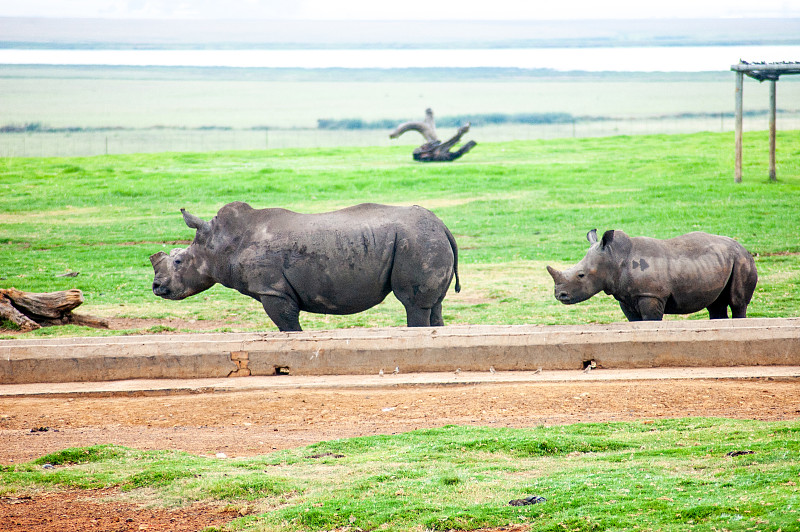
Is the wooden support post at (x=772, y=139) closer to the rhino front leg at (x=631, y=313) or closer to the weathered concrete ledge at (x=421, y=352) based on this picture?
the rhino front leg at (x=631, y=313)

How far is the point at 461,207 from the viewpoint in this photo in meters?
25.4

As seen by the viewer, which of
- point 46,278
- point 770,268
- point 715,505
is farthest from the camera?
point 46,278

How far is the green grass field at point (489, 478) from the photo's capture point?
19.2ft

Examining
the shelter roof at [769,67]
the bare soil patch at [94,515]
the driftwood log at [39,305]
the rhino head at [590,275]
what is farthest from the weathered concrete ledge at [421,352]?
the shelter roof at [769,67]

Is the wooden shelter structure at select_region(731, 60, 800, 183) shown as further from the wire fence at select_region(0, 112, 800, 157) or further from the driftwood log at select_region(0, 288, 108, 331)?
the wire fence at select_region(0, 112, 800, 157)

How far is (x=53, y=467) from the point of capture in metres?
7.41

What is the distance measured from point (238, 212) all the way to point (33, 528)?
18.8 ft

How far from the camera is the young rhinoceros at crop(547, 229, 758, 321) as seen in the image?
10.9 meters

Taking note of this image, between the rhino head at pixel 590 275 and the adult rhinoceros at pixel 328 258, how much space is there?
1.27 metres

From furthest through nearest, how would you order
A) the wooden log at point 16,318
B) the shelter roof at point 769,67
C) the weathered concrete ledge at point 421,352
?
the shelter roof at point 769,67
the wooden log at point 16,318
the weathered concrete ledge at point 421,352

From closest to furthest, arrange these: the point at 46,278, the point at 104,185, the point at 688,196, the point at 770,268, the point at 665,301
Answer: the point at 665,301, the point at 770,268, the point at 46,278, the point at 688,196, the point at 104,185

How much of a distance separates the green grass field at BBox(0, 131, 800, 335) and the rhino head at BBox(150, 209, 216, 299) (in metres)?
2.05

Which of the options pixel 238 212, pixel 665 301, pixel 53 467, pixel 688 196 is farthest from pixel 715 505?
pixel 688 196

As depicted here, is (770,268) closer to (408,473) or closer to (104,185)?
(408,473)
